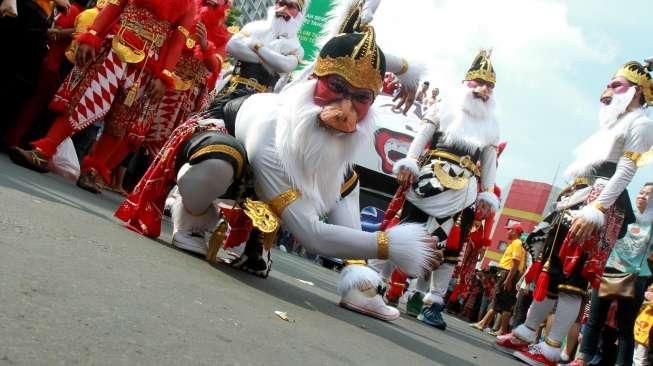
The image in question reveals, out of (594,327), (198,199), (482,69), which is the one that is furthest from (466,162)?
(198,199)

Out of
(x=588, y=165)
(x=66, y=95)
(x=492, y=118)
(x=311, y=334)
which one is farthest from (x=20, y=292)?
(x=492, y=118)

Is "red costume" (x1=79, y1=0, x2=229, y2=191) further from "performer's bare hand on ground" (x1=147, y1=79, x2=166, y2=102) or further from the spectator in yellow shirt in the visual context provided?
the spectator in yellow shirt

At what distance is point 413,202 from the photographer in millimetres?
4785

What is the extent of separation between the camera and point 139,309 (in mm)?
1597

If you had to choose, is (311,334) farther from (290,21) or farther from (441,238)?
(290,21)

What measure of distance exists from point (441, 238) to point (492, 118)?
1009 mm

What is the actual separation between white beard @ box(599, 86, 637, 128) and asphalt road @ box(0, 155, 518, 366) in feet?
6.22

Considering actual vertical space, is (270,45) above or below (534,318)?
above

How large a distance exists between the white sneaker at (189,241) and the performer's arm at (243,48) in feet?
7.87

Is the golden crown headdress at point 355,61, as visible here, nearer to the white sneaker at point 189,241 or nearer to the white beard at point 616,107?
the white sneaker at point 189,241

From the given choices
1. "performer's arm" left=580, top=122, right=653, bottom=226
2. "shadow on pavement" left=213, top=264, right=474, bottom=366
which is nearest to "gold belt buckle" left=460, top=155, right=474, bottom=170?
Answer: "performer's arm" left=580, top=122, right=653, bottom=226

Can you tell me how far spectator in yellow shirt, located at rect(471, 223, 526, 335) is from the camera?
8.98 metres

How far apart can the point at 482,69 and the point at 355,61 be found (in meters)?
2.38

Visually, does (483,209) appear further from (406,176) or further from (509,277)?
(509,277)
